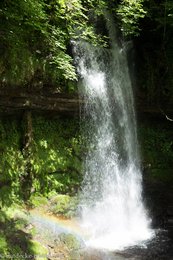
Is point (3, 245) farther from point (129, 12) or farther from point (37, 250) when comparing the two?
point (129, 12)

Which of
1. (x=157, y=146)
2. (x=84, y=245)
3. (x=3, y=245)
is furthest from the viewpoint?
(x=157, y=146)

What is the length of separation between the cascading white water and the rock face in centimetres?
49

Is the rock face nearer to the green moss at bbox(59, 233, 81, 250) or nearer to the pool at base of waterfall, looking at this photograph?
the pool at base of waterfall

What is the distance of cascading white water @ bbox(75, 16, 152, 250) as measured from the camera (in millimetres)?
9125

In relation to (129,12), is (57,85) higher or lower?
lower

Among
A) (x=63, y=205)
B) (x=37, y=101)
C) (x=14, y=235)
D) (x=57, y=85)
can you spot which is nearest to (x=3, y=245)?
(x=14, y=235)

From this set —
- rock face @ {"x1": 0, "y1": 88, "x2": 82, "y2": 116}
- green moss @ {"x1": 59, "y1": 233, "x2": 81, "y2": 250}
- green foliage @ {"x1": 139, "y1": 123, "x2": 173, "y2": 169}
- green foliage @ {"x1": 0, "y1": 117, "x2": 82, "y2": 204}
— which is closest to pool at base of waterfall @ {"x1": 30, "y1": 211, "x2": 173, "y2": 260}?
green moss @ {"x1": 59, "y1": 233, "x2": 81, "y2": 250}

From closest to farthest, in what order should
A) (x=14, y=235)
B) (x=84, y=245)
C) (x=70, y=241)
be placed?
(x=14, y=235) < (x=70, y=241) < (x=84, y=245)

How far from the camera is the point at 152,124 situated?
12.1 meters

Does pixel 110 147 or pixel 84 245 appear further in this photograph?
pixel 110 147

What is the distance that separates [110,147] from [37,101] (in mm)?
2804

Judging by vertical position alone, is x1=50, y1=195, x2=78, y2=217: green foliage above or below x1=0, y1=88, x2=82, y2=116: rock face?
below

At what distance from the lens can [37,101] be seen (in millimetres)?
8891

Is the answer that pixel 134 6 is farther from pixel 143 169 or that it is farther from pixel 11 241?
pixel 11 241
